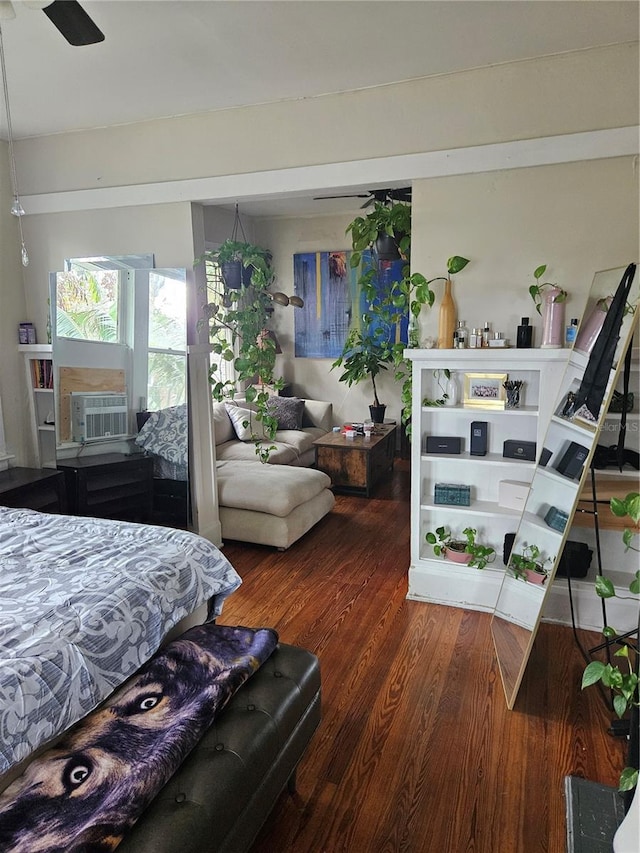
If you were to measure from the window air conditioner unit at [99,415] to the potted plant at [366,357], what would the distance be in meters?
2.55

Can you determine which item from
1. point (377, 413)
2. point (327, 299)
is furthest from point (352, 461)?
point (327, 299)

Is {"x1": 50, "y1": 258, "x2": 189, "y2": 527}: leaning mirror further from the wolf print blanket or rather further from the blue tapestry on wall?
the blue tapestry on wall

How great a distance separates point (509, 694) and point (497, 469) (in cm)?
118

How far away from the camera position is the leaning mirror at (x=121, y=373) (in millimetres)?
3537

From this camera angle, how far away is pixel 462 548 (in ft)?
10.1

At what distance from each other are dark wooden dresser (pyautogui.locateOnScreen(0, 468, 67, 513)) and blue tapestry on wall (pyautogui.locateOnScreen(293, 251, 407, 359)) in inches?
136

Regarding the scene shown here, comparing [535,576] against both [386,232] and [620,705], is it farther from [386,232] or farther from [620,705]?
[386,232]

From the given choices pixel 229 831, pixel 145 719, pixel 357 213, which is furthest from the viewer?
pixel 357 213

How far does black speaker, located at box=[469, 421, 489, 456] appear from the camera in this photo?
2996 millimetres

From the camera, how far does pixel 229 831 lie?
134 cm

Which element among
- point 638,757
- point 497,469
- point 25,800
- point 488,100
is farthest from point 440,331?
point 25,800

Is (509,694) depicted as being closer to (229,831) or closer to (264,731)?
(264,731)

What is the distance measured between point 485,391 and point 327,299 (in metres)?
3.60

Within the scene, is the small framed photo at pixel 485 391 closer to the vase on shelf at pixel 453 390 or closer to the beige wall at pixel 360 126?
the vase on shelf at pixel 453 390
